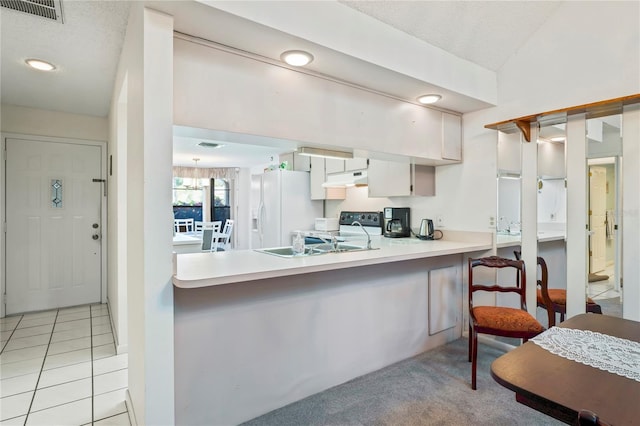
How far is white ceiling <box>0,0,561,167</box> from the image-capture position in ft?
5.61

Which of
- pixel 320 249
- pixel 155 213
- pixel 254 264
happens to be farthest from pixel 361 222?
pixel 155 213

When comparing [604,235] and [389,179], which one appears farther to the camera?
[389,179]

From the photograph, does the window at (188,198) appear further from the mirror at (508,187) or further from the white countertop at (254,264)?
the mirror at (508,187)

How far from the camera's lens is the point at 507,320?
87.1 inches

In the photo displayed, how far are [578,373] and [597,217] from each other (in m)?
1.73

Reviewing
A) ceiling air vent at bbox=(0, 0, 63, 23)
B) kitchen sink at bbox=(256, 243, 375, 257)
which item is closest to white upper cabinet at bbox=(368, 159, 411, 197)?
kitchen sink at bbox=(256, 243, 375, 257)

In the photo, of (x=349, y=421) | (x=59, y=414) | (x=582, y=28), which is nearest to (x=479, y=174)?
(x=582, y=28)

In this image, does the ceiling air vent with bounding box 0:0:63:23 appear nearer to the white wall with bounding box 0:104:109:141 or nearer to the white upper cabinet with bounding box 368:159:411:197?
the white wall with bounding box 0:104:109:141

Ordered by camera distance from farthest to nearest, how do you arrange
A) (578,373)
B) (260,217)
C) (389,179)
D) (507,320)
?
(260,217) → (389,179) → (507,320) → (578,373)

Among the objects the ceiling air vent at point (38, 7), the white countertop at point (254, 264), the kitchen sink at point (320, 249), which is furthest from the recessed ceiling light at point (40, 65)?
the kitchen sink at point (320, 249)

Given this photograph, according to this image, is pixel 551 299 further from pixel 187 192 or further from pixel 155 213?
pixel 187 192

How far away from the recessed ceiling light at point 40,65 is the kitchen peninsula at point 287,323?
75.1 inches

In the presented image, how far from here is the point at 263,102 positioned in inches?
76.1

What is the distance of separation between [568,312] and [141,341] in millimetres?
2830
